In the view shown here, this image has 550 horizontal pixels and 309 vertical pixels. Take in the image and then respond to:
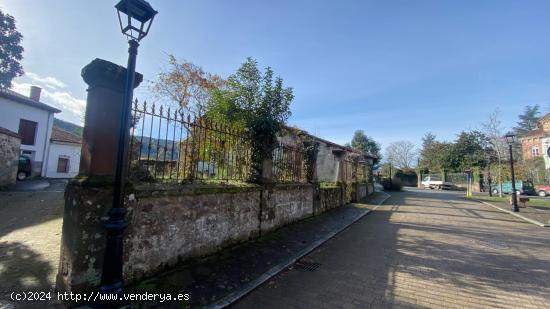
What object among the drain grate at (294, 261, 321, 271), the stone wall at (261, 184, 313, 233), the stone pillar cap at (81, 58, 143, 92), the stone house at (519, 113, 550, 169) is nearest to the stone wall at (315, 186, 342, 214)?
the stone wall at (261, 184, 313, 233)

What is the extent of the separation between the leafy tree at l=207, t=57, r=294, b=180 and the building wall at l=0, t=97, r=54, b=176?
22.1m

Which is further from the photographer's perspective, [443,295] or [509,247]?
[509,247]

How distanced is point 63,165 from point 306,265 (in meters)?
28.6

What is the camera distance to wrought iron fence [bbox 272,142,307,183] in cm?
762

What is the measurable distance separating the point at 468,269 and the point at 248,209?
4548 mm

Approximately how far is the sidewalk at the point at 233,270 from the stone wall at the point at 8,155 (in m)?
16.4

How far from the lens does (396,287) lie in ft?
13.3

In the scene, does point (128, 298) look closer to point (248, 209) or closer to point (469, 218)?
point (248, 209)

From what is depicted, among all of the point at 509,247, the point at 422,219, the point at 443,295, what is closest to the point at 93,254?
the point at 443,295

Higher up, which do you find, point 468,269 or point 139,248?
point 139,248

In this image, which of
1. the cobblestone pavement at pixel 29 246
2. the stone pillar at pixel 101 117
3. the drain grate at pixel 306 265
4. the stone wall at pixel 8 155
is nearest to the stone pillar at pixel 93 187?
the stone pillar at pixel 101 117

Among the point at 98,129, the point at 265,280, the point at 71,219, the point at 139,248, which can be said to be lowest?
the point at 265,280

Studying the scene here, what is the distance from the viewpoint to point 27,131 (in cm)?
2088

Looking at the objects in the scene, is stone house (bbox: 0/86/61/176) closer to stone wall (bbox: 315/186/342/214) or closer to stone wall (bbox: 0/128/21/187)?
stone wall (bbox: 0/128/21/187)
